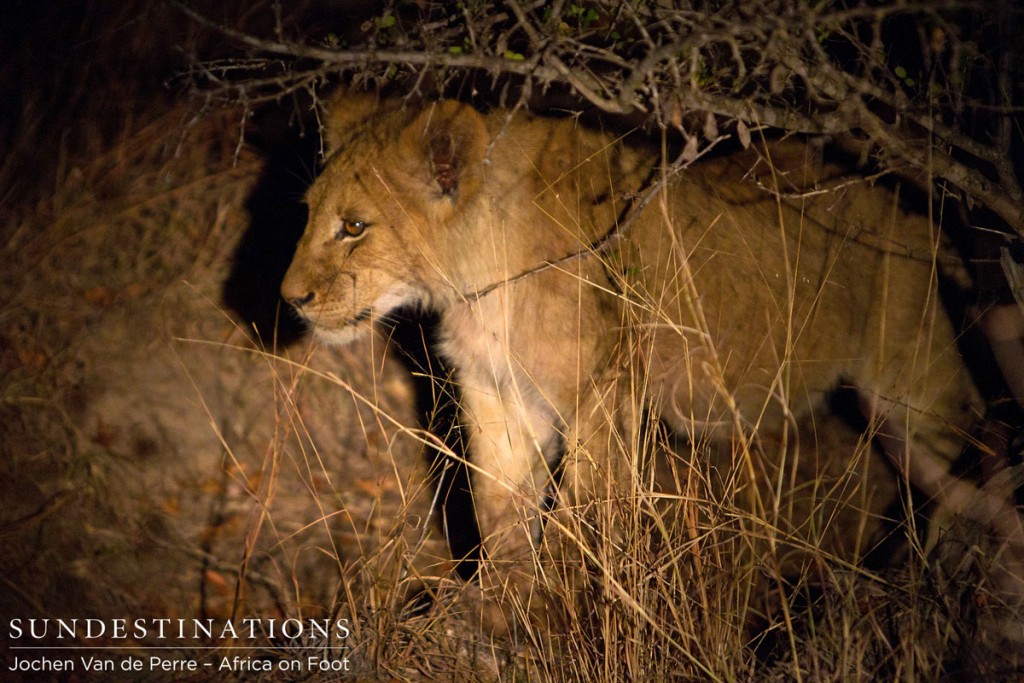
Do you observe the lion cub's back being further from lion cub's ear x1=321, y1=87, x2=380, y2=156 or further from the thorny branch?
lion cub's ear x1=321, y1=87, x2=380, y2=156

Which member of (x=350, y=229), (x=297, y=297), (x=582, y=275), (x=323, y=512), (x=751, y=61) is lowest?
(x=323, y=512)

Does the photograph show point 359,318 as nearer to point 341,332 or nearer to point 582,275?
→ point 341,332

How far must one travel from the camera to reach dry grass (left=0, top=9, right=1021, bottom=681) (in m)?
2.12

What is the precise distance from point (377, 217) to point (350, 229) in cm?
12

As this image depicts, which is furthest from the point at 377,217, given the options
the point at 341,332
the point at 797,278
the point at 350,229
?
the point at 797,278

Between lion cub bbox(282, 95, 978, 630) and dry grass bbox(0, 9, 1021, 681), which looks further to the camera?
lion cub bbox(282, 95, 978, 630)

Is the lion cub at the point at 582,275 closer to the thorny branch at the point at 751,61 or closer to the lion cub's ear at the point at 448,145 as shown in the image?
the lion cub's ear at the point at 448,145

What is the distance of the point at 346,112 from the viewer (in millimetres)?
3088

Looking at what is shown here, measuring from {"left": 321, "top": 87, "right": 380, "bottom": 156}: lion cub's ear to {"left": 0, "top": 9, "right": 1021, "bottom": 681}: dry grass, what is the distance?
92 centimetres

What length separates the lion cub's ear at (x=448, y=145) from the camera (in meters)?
2.60

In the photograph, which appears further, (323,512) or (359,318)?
(323,512)

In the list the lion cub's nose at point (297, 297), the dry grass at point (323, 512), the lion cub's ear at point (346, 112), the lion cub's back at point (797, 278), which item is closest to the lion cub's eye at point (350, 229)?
the lion cub's nose at point (297, 297)

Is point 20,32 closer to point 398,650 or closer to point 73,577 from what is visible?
point 73,577

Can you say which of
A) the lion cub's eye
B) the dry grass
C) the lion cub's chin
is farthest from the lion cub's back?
the lion cub's chin
